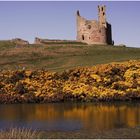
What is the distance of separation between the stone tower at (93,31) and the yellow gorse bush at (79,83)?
4258cm

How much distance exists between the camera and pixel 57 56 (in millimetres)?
74625

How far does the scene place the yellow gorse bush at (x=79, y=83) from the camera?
152 ft

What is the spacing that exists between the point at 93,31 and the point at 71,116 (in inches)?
2445

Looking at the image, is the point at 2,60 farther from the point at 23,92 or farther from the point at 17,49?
the point at 23,92

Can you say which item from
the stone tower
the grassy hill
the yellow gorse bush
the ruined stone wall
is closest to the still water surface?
the yellow gorse bush

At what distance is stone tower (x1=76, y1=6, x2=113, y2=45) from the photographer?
9600 cm

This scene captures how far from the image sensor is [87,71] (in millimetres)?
52062

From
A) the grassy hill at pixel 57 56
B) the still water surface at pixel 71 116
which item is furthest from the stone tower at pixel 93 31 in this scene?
the still water surface at pixel 71 116

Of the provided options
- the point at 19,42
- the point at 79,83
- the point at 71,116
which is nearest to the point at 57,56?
the point at 19,42

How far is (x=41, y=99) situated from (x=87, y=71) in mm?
7559

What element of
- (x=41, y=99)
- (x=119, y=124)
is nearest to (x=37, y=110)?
(x=41, y=99)

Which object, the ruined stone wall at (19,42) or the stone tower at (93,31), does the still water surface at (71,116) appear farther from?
the stone tower at (93,31)

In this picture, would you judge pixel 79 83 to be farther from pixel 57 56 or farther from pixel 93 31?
pixel 93 31

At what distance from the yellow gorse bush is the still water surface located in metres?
2.66
